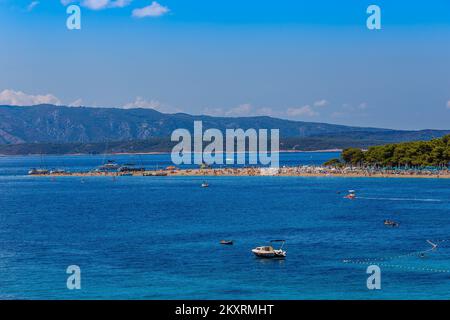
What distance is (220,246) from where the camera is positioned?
59406 millimetres

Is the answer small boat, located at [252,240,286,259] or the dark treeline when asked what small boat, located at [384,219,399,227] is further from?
the dark treeline

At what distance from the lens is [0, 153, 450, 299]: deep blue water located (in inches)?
1661

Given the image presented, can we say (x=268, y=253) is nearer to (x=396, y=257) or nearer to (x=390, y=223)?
(x=396, y=257)

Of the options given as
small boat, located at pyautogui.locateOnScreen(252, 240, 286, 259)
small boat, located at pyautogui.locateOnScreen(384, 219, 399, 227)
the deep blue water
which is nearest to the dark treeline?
the deep blue water

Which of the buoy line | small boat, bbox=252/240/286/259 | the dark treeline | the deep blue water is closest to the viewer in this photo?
the deep blue water

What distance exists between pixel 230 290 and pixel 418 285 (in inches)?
469

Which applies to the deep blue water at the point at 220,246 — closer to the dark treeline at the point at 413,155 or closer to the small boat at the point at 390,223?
the small boat at the point at 390,223

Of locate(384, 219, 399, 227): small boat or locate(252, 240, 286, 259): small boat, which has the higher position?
locate(252, 240, 286, 259): small boat

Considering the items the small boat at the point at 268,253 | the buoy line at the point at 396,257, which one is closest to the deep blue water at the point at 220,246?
the buoy line at the point at 396,257

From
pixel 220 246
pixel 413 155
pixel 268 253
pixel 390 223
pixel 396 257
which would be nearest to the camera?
pixel 268 253

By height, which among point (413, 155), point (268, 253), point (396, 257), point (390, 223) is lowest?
point (396, 257)

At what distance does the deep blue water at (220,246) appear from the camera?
138 ft

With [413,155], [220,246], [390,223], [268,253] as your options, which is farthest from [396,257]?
[413,155]

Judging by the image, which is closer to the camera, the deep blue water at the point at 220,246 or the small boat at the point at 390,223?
the deep blue water at the point at 220,246
